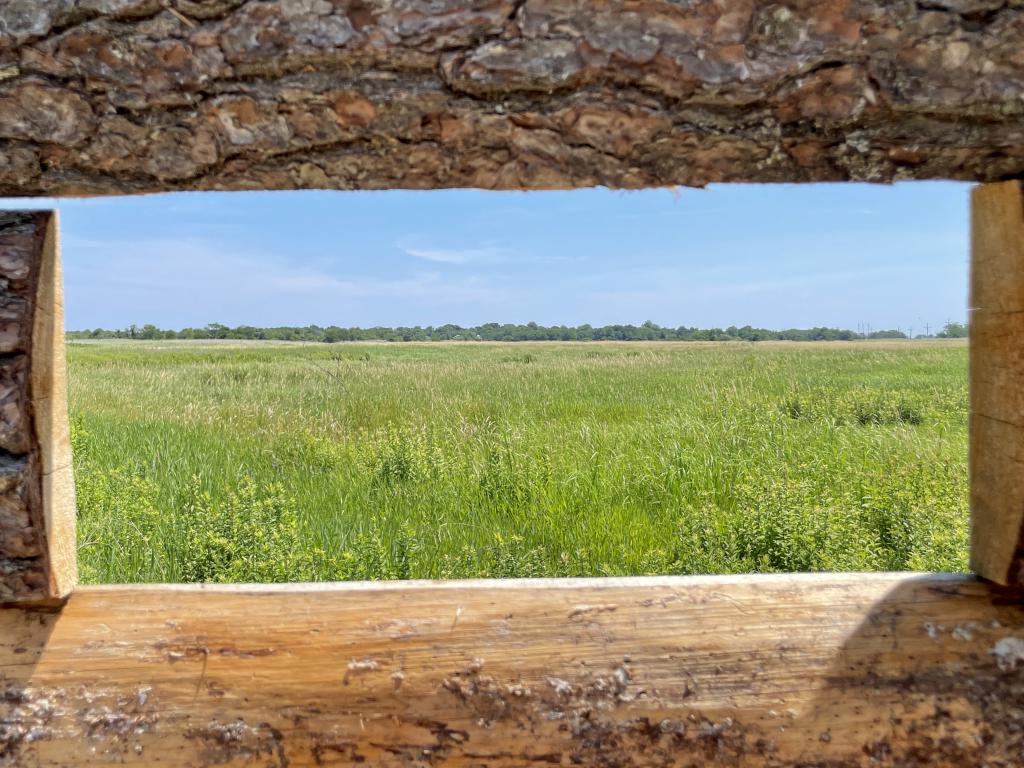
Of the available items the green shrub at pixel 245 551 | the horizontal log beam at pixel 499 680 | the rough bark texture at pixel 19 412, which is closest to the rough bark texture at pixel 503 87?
the rough bark texture at pixel 19 412

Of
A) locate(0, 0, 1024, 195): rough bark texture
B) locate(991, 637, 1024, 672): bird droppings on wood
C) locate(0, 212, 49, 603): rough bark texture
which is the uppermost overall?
locate(0, 0, 1024, 195): rough bark texture

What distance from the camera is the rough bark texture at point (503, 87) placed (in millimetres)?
1821

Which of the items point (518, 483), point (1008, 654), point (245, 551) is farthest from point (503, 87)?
point (518, 483)

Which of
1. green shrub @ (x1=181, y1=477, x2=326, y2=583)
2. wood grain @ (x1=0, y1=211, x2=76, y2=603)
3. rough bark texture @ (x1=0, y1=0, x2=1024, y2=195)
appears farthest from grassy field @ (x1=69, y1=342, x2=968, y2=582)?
rough bark texture @ (x1=0, y1=0, x2=1024, y2=195)

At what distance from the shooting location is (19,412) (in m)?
1.86

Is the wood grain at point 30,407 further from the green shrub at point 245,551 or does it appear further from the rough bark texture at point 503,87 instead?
the green shrub at point 245,551

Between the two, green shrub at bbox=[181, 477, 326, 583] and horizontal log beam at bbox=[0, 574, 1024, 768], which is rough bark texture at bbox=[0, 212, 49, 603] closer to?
horizontal log beam at bbox=[0, 574, 1024, 768]

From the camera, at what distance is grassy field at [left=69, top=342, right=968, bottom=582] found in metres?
3.79

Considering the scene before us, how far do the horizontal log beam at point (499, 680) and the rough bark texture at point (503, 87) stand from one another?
116 cm

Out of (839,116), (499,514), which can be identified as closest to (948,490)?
(499,514)

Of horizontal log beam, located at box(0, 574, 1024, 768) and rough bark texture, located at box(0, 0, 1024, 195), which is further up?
rough bark texture, located at box(0, 0, 1024, 195)

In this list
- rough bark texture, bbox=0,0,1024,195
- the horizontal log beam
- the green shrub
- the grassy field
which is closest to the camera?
rough bark texture, bbox=0,0,1024,195

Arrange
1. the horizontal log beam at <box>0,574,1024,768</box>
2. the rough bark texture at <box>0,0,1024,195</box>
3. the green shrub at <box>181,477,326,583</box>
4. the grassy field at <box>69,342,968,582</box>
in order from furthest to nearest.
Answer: the grassy field at <box>69,342,968,582</box> → the green shrub at <box>181,477,326,583</box> → the horizontal log beam at <box>0,574,1024,768</box> → the rough bark texture at <box>0,0,1024,195</box>

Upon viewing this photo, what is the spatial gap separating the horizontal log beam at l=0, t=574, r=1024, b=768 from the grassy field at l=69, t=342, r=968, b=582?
1475mm
